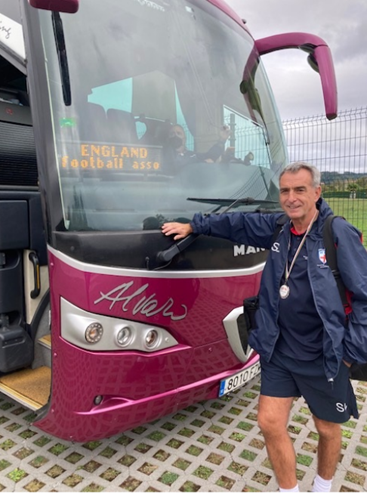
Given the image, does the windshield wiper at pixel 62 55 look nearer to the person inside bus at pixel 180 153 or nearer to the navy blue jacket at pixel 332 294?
the person inside bus at pixel 180 153

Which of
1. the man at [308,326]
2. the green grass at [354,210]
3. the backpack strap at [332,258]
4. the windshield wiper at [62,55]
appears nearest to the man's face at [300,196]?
the man at [308,326]

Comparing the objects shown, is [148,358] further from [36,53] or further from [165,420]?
[36,53]

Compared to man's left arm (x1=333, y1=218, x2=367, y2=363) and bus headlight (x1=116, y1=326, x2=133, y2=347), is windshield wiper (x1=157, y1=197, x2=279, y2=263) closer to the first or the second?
bus headlight (x1=116, y1=326, x2=133, y2=347)

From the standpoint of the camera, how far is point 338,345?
6.29ft

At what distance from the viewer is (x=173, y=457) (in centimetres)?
274

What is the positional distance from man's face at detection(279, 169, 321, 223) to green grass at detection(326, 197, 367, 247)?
7535 mm

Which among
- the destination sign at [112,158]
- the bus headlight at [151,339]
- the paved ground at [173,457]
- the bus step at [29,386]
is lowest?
the paved ground at [173,457]

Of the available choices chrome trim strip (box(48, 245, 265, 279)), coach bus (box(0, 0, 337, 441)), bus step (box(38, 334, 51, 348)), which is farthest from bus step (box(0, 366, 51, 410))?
chrome trim strip (box(48, 245, 265, 279))

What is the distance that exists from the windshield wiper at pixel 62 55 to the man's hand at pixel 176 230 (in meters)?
0.81

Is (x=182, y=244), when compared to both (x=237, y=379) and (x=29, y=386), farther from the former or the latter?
(x=29, y=386)

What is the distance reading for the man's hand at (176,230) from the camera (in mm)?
2355

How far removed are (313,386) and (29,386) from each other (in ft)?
5.66

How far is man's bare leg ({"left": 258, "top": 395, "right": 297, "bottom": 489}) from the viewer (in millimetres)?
2152

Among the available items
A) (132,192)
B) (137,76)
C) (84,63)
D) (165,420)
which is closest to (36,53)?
(84,63)
